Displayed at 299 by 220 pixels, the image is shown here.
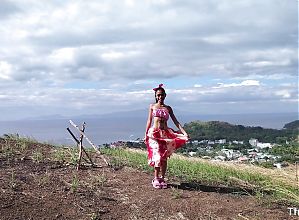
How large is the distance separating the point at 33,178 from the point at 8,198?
117 cm

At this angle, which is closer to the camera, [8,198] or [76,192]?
[8,198]

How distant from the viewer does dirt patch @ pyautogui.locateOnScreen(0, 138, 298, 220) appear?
20.1 ft

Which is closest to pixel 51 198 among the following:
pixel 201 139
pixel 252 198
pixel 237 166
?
pixel 252 198

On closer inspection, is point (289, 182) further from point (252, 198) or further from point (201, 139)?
point (201, 139)

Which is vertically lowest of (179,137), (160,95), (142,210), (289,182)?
(142,210)

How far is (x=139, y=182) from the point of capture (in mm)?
7719

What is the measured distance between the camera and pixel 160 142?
747 cm

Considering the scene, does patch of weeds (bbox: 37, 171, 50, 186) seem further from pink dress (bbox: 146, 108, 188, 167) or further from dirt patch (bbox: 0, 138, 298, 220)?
pink dress (bbox: 146, 108, 188, 167)

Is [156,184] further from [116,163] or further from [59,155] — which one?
[59,155]

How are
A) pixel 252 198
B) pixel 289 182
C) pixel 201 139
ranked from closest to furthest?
pixel 289 182
pixel 252 198
pixel 201 139

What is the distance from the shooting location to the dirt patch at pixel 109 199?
6117 millimetres

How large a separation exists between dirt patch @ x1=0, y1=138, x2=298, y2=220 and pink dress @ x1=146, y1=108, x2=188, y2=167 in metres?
0.49

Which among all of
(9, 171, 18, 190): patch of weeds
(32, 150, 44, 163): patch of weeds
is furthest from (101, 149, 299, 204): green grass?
(9, 171, 18, 190): patch of weeds

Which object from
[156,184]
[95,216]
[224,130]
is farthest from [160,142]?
[224,130]
